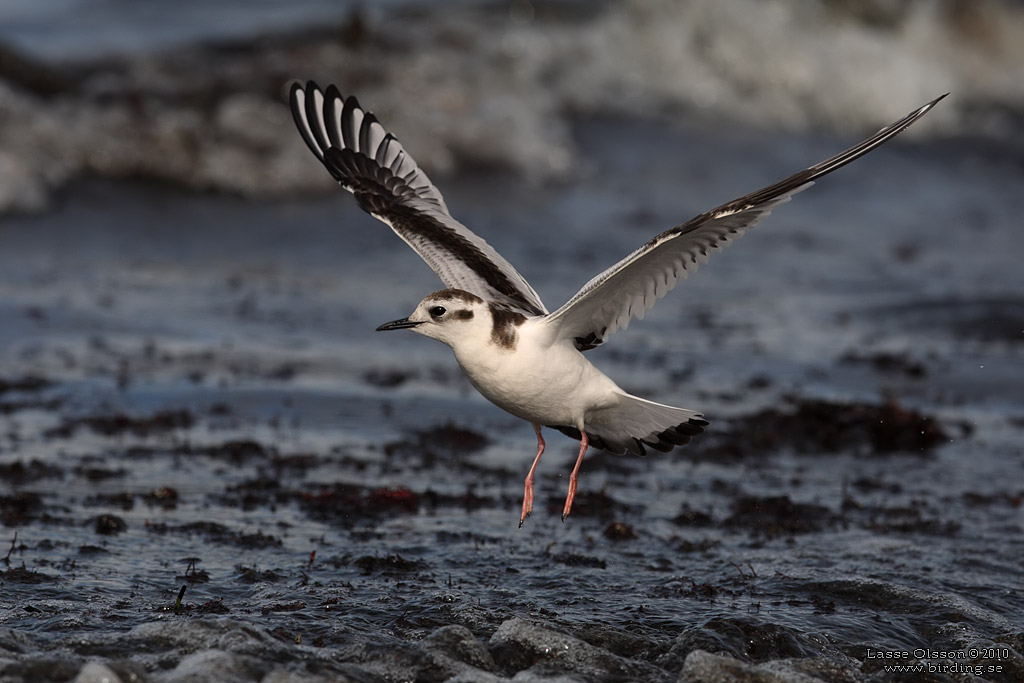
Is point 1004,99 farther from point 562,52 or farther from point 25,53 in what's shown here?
point 25,53

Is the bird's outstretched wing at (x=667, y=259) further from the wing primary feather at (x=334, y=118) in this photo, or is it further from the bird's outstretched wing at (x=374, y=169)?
the wing primary feather at (x=334, y=118)

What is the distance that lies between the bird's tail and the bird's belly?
179 mm

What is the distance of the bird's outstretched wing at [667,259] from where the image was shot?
5.76 metres

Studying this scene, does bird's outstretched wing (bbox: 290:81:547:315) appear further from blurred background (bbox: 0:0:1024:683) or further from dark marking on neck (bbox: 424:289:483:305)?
blurred background (bbox: 0:0:1024:683)

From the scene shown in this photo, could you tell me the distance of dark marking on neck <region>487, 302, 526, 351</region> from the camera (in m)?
6.42

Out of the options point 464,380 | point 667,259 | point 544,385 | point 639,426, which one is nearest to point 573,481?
point 639,426

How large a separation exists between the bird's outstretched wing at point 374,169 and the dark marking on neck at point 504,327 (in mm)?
1048

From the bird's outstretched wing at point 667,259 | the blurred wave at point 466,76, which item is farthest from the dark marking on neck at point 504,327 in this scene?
the blurred wave at point 466,76

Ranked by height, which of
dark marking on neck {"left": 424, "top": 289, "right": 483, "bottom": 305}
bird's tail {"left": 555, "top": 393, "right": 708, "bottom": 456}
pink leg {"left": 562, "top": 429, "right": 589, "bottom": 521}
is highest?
dark marking on neck {"left": 424, "top": 289, "right": 483, "bottom": 305}

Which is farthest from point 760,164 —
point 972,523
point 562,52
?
point 972,523

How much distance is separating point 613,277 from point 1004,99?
20385mm

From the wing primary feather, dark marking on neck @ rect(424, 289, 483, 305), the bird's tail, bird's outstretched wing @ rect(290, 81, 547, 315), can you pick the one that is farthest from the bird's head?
the wing primary feather

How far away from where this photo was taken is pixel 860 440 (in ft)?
31.4

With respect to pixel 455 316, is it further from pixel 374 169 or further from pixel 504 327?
pixel 374 169
